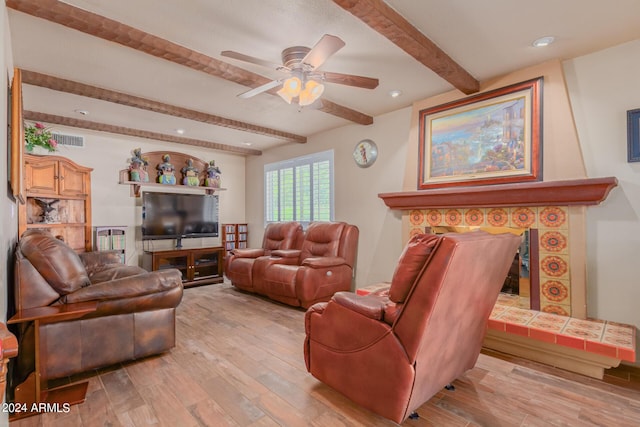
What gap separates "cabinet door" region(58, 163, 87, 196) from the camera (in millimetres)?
4180

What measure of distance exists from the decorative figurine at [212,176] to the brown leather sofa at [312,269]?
2117 millimetres

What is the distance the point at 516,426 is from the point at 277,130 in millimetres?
4480

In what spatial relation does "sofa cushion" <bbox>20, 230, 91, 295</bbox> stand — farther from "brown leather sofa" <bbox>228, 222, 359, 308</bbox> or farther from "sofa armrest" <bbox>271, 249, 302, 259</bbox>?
"sofa armrest" <bbox>271, 249, 302, 259</bbox>

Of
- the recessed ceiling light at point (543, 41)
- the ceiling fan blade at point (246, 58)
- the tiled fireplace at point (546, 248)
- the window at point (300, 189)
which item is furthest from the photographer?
the window at point (300, 189)

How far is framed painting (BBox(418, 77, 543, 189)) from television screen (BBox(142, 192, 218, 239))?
388 centimetres

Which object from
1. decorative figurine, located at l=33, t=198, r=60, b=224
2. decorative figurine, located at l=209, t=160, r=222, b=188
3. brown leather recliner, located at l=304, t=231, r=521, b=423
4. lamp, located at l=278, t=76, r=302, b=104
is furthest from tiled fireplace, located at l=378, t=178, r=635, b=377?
decorative figurine, located at l=33, t=198, r=60, b=224

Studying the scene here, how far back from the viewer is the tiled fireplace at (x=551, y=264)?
2.32m

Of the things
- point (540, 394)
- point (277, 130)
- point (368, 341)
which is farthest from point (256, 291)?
point (540, 394)

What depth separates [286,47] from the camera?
2482 millimetres

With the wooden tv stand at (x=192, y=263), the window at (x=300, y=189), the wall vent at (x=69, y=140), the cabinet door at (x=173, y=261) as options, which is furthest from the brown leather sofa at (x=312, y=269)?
the wall vent at (x=69, y=140)

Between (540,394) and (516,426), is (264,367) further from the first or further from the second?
(540,394)

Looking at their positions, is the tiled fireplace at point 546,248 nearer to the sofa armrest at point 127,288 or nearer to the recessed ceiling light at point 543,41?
the recessed ceiling light at point 543,41

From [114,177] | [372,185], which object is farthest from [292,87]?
[114,177]

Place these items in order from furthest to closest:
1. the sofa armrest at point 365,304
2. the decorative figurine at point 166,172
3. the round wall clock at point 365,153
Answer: the decorative figurine at point 166,172 < the round wall clock at point 365,153 < the sofa armrest at point 365,304
